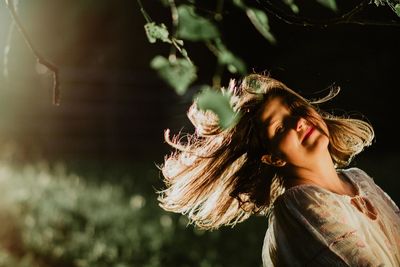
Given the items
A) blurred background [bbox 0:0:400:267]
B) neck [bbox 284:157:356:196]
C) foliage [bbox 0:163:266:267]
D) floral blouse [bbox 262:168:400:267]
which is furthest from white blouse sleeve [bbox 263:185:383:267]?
foliage [bbox 0:163:266:267]

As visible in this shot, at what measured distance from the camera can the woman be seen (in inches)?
96.3

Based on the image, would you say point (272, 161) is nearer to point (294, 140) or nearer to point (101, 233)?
point (294, 140)

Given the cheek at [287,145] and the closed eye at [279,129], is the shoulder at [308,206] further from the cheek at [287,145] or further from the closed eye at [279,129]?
the closed eye at [279,129]

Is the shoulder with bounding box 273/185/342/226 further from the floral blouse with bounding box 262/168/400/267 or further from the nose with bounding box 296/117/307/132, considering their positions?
the nose with bounding box 296/117/307/132

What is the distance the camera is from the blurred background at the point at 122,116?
6.23 metres

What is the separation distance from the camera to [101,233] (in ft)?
21.5

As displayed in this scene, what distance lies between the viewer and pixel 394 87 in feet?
33.3

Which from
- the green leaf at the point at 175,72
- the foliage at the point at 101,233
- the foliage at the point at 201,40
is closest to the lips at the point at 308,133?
the foliage at the point at 201,40

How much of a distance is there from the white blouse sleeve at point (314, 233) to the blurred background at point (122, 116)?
2.53ft

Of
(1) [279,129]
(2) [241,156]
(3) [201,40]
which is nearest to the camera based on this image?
(3) [201,40]

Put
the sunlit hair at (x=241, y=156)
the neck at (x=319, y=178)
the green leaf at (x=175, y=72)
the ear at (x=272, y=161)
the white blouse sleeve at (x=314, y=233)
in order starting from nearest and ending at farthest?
the green leaf at (x=175, y=72) → the white blouse sleeve at (x=314, y=233) → the neck at (x=319, y=178) → the ear at (x=272, y=161) → the sunlit hair at (x=241, y=156)

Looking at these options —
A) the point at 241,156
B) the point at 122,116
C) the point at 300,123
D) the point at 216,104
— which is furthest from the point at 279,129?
the point at 122,116

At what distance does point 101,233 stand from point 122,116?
20.6ft

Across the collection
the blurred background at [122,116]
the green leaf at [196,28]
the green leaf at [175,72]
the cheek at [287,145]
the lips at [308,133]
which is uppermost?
the green leaf at [196,28]
